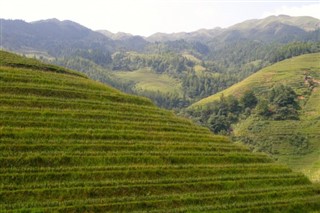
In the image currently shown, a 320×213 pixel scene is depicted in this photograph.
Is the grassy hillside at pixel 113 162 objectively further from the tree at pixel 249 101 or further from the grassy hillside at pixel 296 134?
the tree at pixel 249 101

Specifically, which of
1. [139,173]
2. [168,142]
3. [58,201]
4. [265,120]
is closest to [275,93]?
[265,120]

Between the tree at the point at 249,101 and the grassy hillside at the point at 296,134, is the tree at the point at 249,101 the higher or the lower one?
the higher one

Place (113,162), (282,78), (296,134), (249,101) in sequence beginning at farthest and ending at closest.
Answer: (282,78), (249,101), (296,134), (113,162)

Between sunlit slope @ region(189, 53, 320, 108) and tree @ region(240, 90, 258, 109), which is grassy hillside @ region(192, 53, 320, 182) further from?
tree @ region(240, 90, 258, 109)

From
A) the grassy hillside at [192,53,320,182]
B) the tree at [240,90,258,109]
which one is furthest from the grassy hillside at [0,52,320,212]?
the tree at [240,90,258,109]

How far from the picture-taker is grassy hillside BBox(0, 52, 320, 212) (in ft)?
111

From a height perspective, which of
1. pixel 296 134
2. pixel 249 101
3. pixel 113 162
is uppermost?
pixel 113 162

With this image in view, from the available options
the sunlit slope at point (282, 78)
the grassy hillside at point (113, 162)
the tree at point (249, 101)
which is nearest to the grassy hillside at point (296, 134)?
the sunlit slope at point (282, 78)

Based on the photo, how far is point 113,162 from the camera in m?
40.0

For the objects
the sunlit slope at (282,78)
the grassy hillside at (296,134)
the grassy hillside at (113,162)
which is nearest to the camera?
the grassy hillside at (113,162)

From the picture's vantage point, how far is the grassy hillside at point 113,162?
3396cm

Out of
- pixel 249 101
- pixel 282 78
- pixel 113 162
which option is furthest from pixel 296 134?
pixel 113 162

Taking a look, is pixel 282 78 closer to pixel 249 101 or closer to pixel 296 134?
pixel 249 101

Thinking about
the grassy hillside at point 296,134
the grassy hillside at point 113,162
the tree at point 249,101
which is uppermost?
the grassy hillside at point 113,162
